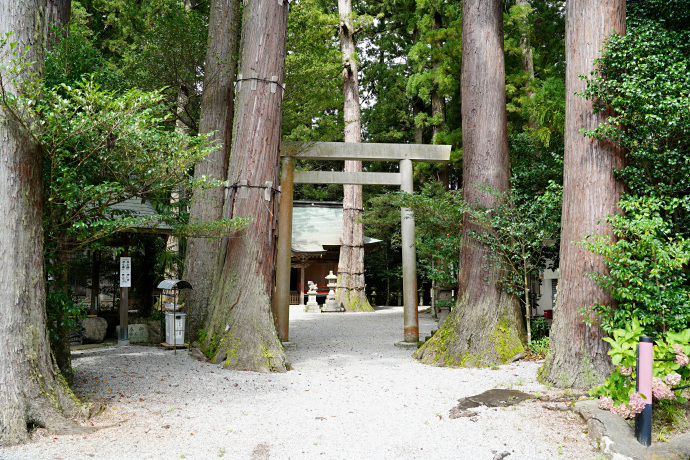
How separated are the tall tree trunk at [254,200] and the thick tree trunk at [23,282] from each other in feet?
8.78

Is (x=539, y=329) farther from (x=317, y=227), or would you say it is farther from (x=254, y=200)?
(x=317, y=227)

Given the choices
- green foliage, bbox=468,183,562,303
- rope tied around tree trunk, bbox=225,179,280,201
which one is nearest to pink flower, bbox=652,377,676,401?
green foliage, bbox=468,183,562,303

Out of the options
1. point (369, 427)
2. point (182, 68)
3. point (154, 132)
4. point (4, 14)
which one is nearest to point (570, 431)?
point (369, 427)

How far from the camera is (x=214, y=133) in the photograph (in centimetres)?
859

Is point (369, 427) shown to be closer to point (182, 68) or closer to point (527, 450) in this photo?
point (527, 450)

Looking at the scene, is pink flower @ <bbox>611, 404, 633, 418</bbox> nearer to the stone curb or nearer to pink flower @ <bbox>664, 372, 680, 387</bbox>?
the stone curb

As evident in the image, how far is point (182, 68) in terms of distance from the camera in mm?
8836

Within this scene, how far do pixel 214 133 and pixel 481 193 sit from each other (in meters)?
4.65

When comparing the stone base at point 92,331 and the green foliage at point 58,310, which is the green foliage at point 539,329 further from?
the stone base at point 92,331

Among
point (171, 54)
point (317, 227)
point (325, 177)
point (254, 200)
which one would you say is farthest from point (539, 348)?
point (317, 227)

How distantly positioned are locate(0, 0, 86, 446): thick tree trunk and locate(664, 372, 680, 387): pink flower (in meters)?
4.39

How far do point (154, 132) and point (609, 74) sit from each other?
14.5 ft

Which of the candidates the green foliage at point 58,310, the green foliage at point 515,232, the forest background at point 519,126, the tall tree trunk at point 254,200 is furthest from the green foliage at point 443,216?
the green foliage at point 58,310

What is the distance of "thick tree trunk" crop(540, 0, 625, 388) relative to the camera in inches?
193
